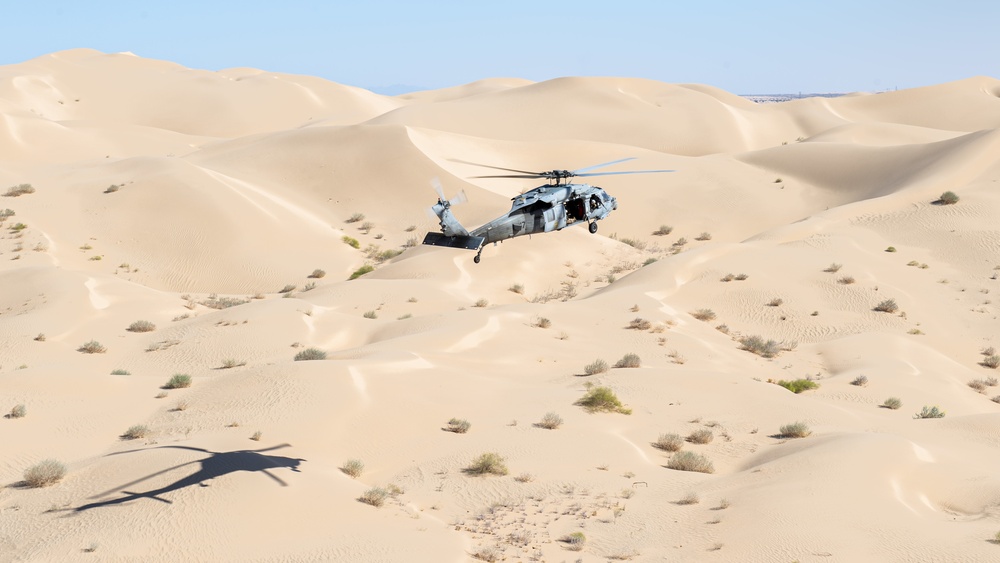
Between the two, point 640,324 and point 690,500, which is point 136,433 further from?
point 640,324

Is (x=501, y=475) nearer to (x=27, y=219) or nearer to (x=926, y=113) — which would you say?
(x=27, y=219)

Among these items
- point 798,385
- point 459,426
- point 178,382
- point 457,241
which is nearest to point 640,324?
point 798,385

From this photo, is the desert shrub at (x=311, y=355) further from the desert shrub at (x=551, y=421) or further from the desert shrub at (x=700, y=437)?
the desert shrub at (x=700, y=437)

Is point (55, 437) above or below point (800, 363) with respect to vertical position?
above

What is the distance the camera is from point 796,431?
861 inches

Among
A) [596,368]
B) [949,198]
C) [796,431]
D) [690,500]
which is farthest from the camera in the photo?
[949,198]

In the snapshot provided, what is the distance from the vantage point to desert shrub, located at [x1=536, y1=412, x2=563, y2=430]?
21.6 m

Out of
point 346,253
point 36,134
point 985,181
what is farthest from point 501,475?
point 36,134

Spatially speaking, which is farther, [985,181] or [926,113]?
[926,113]

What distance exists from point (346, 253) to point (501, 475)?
2901 centimetres

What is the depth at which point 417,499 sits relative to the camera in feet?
58.3

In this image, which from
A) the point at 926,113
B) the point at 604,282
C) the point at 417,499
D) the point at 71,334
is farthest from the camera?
the point at 926,113

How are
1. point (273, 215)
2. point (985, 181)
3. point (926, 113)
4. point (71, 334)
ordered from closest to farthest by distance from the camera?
point (71, 334) < point (273, 215) < point (985, 181) < point (926, 113)

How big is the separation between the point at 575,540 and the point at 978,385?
20.0 m
